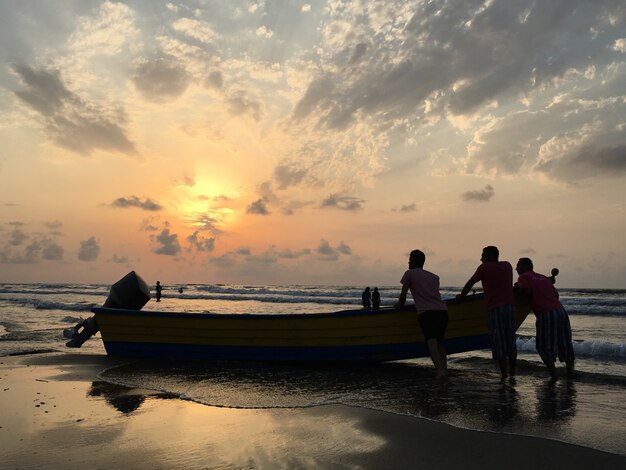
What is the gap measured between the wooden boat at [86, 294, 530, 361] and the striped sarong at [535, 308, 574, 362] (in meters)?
0.85

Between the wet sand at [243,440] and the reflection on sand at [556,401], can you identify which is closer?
the wet sand at [243,440]

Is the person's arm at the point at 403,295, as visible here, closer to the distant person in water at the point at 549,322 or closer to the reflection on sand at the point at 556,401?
the distant person in water at the point at 549,322

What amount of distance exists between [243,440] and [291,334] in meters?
4.79

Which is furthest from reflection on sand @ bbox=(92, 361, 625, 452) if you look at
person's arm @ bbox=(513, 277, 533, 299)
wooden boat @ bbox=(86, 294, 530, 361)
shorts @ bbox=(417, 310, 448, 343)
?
person's arm @ bbox=(513, 277, 533, 299)

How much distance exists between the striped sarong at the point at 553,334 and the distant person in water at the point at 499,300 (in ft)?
1.54

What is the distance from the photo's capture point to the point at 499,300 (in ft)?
24.8

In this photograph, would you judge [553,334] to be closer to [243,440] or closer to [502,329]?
[502,329]

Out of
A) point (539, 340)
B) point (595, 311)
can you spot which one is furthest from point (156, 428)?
point (595, 311)

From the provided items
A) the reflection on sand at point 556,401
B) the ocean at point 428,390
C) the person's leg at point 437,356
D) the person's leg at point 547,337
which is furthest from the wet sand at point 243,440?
the person's leg at point 547,337

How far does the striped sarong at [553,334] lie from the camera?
7543 mm

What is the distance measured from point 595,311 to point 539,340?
25887mm

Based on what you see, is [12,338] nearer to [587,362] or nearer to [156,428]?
[156,428]

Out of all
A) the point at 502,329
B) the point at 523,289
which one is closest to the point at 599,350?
the point at 523,289

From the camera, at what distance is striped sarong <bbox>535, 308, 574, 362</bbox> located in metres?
7.54
